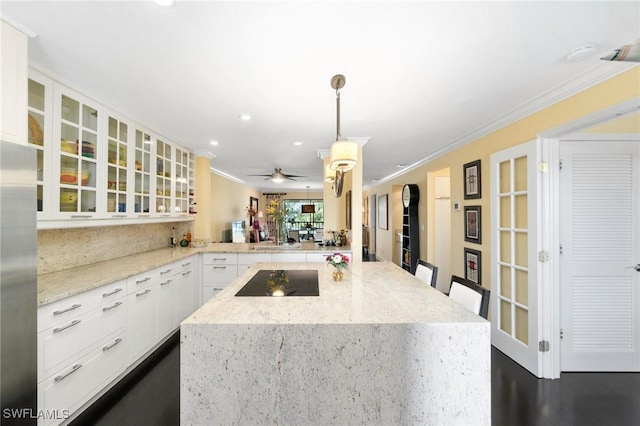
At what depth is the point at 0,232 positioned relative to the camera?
1198mm

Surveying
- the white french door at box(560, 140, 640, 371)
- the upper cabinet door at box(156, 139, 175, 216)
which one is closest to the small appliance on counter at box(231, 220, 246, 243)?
the upper cabinet door at box(156, 139, 175, 216)

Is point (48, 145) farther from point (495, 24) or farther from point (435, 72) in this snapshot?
point (495, 24)

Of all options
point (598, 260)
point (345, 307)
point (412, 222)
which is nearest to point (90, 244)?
point (345, 307)

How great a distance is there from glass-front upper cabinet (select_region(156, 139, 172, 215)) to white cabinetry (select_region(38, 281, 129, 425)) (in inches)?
53.9

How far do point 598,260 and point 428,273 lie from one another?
5.11ft

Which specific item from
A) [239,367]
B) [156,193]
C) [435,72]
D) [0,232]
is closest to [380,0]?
[435,72]

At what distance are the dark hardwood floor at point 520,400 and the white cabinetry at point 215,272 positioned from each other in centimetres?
136

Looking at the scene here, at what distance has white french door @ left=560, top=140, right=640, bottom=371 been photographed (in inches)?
92.8

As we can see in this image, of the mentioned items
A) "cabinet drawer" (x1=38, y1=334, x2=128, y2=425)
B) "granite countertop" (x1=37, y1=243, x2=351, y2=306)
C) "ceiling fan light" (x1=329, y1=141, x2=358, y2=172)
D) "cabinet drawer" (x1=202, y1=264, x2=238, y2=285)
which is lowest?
"cabinet drawer" (x1=38, y1=334, x2=128, y2=425)

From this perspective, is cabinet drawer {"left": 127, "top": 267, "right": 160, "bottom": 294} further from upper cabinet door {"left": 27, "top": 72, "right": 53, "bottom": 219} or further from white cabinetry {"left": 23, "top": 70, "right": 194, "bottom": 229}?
upper cabinet door {"left": 27, "top": 72, "right": 53, "bottom": 219}

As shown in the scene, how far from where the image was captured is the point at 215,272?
385 cm

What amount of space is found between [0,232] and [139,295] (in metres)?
1.44

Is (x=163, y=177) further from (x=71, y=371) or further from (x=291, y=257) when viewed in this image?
(x=71, y=371)

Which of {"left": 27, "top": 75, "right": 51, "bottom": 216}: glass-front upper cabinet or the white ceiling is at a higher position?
the white ceiling
